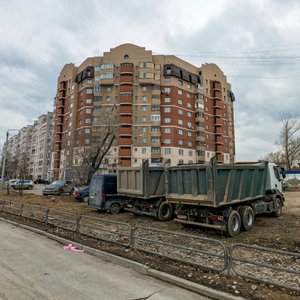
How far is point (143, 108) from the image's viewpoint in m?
71.2

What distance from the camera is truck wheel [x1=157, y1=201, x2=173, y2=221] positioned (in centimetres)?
1411

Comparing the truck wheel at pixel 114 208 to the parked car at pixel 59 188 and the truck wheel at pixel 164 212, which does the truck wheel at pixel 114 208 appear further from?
the parked car at pixel 59 188

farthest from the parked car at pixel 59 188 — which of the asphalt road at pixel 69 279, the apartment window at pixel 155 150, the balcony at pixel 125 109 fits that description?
the balcony at pixel 125 109

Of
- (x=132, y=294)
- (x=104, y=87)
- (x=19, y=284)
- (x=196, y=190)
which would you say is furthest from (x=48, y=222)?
(x=104, y=87)

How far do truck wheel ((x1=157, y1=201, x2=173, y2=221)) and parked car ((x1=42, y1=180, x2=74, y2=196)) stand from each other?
19842mm

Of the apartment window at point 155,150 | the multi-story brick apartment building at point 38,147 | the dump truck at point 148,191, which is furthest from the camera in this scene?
the multi-story brick apartment building at point 38,147

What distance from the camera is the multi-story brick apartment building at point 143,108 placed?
69569 millimetres

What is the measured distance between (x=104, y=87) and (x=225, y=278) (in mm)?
70456

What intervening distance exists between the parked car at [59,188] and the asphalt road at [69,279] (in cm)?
2365

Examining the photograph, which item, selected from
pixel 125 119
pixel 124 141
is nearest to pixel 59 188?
pixel 124 141

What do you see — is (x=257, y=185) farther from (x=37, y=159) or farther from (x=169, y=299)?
(x=37, y=159)

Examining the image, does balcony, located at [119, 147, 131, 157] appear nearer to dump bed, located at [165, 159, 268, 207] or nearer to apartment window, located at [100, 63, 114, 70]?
apartment window, located at [100, 63, 114, 70]

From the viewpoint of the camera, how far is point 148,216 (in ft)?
50.6

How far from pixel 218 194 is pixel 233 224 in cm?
159
